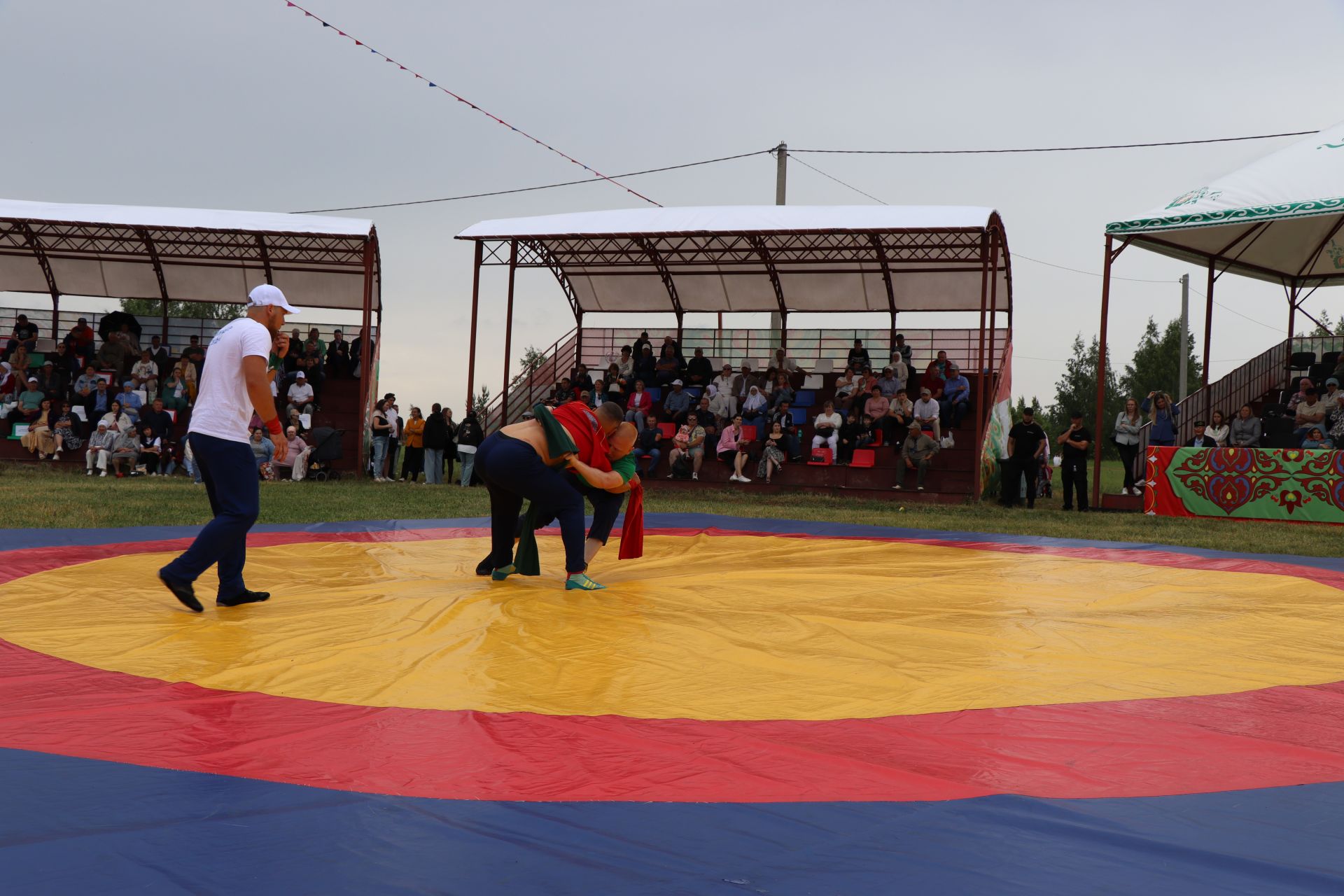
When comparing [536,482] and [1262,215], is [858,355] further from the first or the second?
[536,482]

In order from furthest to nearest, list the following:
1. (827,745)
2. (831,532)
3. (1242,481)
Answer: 1. (1242,481)
2. (831,532)
3. (827,745)

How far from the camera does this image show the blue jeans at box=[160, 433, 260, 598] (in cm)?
486

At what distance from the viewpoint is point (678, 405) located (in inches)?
724

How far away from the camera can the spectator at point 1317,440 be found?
14164 mm

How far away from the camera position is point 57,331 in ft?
74.4

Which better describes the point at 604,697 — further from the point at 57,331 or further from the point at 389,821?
the point at 57,331

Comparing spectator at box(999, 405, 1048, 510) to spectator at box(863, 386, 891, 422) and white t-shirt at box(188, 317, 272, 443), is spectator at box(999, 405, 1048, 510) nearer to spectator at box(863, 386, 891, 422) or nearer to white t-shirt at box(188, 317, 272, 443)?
spectator at box(863, 386, 891, 422)

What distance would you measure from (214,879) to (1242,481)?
14133 mm

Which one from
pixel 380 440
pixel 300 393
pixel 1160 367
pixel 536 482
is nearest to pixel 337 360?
pixel 300 393

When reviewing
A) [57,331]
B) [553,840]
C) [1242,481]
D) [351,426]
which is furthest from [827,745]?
[57,331]

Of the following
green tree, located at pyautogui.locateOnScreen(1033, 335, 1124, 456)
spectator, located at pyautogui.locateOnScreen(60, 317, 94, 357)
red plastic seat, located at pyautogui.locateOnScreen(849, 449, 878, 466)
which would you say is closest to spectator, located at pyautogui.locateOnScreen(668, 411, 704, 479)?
red plastic seat, located at pyautogui.locateOnScreen(849, 449, 878, 466)

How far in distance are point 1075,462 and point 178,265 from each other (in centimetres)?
1808

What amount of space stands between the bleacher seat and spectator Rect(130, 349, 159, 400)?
11279 mm

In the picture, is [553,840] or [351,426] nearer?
[553,840]
